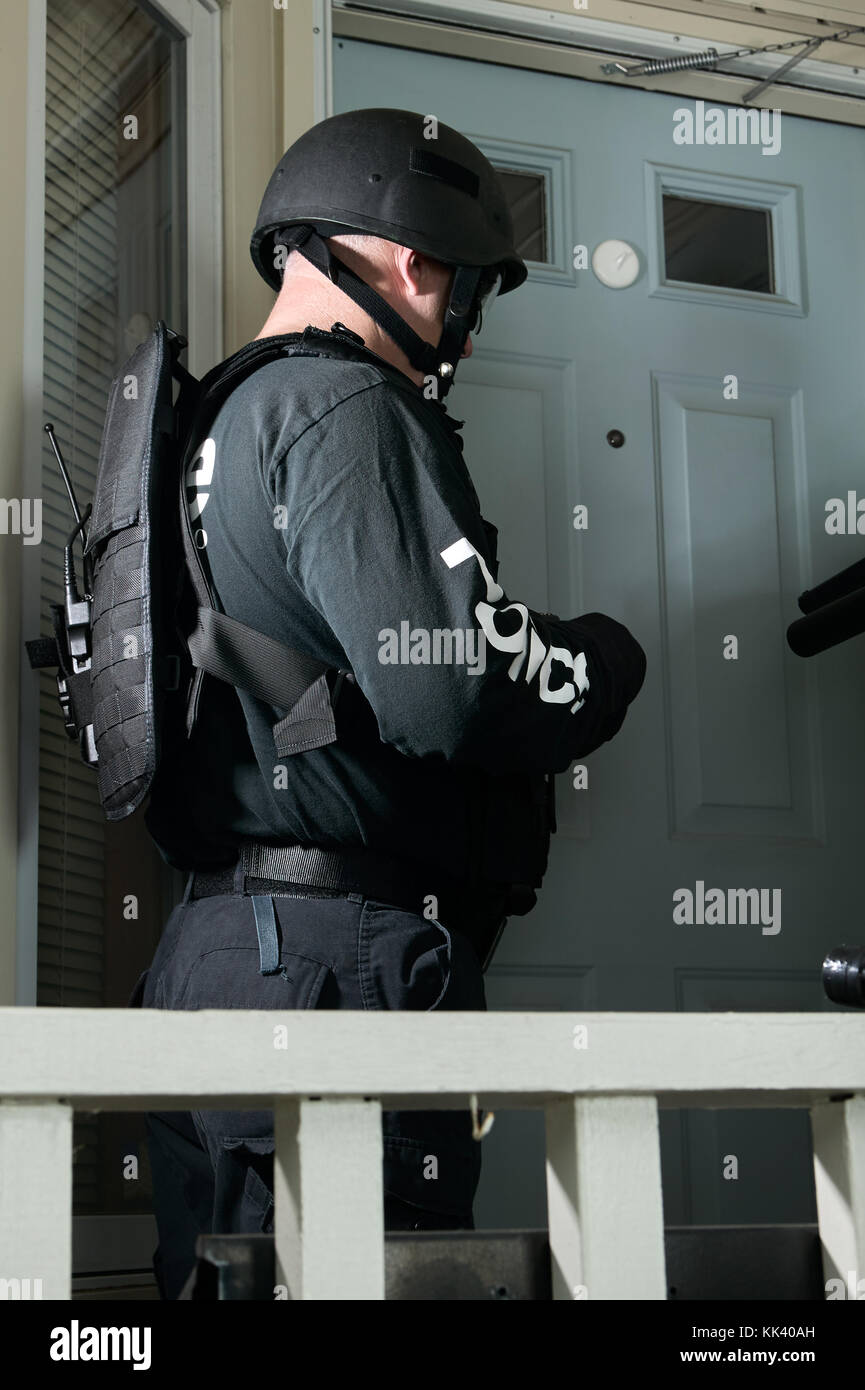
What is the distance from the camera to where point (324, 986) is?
137 cm

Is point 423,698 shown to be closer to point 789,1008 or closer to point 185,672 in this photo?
point 185,672

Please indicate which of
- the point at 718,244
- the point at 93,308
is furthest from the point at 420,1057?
the point at 718,244

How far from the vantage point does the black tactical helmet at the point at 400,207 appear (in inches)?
67.2

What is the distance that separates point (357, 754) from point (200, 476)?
0.32 meters

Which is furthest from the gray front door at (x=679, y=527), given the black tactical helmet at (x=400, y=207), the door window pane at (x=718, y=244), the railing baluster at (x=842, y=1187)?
the railing baluster at (x=842, y=1187)

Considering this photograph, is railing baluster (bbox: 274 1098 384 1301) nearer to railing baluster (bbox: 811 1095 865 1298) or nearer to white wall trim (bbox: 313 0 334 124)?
railing baluster (bbox: 811 1095 865 1298)

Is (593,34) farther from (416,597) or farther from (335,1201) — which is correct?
(335,1201)

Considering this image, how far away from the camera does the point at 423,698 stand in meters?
1.34

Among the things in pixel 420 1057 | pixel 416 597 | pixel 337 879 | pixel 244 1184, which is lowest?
pixel 244 1184

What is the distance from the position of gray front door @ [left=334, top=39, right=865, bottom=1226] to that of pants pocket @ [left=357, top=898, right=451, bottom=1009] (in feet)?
2.46

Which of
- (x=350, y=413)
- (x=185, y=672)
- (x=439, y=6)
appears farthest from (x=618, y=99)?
(x=185, y=672)

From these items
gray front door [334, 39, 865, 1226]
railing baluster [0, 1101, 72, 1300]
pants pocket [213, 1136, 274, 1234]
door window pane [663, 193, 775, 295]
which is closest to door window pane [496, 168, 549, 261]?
gray front door [334, 39, 865, 1226]

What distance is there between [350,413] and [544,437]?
93 cm
